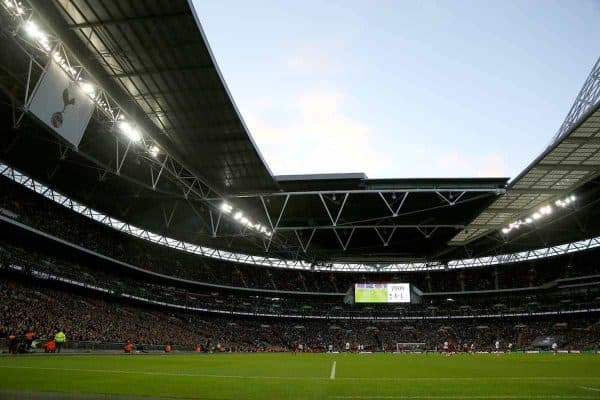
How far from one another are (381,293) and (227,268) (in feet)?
82.8

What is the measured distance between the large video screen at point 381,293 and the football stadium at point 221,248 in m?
0.22

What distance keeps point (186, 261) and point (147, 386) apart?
195ft

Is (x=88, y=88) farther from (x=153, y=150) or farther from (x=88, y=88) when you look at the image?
(x=153, y=150)

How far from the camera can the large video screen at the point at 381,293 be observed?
68438 mm

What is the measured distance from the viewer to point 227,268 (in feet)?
243

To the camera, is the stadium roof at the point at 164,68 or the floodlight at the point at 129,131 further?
the floodlight at the point at 129,131

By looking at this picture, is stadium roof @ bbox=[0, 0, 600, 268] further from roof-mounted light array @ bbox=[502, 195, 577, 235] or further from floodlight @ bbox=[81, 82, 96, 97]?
roof-mounted light array @ bbox=[502, 195, 577, 235]

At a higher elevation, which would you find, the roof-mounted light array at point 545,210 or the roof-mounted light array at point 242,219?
the roof-mounted light array at point 545,210

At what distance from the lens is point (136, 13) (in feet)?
61.6

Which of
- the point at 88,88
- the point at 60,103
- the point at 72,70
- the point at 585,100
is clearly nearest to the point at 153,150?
the point at 88,88

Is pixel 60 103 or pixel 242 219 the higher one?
pixel 242 219

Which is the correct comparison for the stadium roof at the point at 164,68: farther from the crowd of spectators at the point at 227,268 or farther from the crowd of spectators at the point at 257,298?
the crowd of spectators at the point at 257,298

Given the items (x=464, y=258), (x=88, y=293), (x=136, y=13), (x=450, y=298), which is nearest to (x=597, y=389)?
(x=136, y=13)

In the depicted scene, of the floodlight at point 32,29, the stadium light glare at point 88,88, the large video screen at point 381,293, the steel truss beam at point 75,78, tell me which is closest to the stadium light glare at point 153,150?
the steel truss beam at point 75,78
